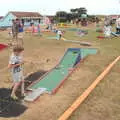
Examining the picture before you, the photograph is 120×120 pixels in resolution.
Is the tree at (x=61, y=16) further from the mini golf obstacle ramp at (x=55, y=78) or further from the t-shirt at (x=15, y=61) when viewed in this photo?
the t-shirt at (x=15, y=61)

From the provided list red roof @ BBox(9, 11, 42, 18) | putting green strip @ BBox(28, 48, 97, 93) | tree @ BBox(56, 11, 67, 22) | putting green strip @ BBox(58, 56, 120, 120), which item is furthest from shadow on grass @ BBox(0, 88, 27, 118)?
tree @ BBox(56, 11, 67, 22)

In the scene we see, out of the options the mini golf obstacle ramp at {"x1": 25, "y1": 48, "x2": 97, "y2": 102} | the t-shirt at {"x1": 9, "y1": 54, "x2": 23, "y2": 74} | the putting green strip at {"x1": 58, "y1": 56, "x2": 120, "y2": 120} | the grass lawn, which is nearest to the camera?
the putting green strip at {"x1": 58, "y1": 56, "x2": 120, "y2": 120}

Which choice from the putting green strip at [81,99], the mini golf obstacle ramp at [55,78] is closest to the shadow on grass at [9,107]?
the mini golf obstacle ramp at [55,78]

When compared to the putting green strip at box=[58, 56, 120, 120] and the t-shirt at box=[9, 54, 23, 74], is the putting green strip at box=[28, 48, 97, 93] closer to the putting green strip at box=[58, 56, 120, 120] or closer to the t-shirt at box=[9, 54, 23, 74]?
the putting green strip at box=[58, 56, 120, 120]

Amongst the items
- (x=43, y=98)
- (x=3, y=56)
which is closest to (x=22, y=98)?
(x=43, y=98)

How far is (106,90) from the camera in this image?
10875mm

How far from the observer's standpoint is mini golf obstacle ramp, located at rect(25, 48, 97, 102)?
1024 centimetres

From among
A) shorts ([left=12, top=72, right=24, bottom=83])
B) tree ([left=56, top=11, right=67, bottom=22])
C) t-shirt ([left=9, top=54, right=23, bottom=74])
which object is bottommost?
tree ([left=56, top=11, right=67, bottom=22])

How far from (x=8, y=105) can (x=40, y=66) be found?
635cm

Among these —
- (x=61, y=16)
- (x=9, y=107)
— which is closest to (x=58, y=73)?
(x=9, y=107)

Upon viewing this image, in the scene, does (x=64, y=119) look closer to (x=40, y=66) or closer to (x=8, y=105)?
(x=8, y=105)

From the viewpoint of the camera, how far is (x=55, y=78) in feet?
41.5

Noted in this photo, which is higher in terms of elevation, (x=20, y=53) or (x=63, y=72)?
(x=20, y=53)

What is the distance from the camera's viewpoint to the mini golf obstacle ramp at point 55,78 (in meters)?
10.2
